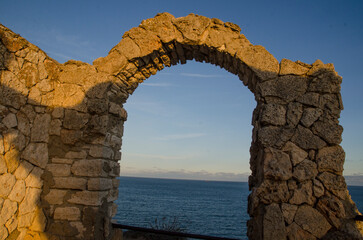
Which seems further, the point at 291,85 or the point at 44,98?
the point at 44,98

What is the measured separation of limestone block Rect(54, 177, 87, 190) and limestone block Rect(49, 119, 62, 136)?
24.3 inches

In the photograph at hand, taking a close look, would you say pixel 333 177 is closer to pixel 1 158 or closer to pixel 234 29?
pixel 234 29

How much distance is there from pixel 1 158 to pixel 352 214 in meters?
4.01

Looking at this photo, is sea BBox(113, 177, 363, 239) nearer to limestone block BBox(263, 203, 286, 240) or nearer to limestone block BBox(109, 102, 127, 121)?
limestone block BBox(109, 102, 127, 121)

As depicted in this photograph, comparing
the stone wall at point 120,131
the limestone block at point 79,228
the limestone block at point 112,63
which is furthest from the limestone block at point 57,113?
the limestone block at point 79,228

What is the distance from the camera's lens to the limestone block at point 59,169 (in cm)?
358

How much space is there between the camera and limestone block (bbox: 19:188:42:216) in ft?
10.9

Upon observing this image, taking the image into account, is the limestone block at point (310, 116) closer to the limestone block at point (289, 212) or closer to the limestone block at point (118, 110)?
the limestone block at point (289, 212)

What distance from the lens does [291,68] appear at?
345 cm

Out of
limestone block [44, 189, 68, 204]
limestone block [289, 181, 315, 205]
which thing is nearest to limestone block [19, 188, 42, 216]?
limestone block [44, 189, 68, 204]

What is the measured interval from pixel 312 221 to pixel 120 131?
9.34 ft

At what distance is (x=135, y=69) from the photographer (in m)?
3.99

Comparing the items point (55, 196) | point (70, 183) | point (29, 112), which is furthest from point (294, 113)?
point (29, 112)

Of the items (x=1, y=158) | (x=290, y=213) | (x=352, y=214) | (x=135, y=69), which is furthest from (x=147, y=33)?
(x=352, y=214)
